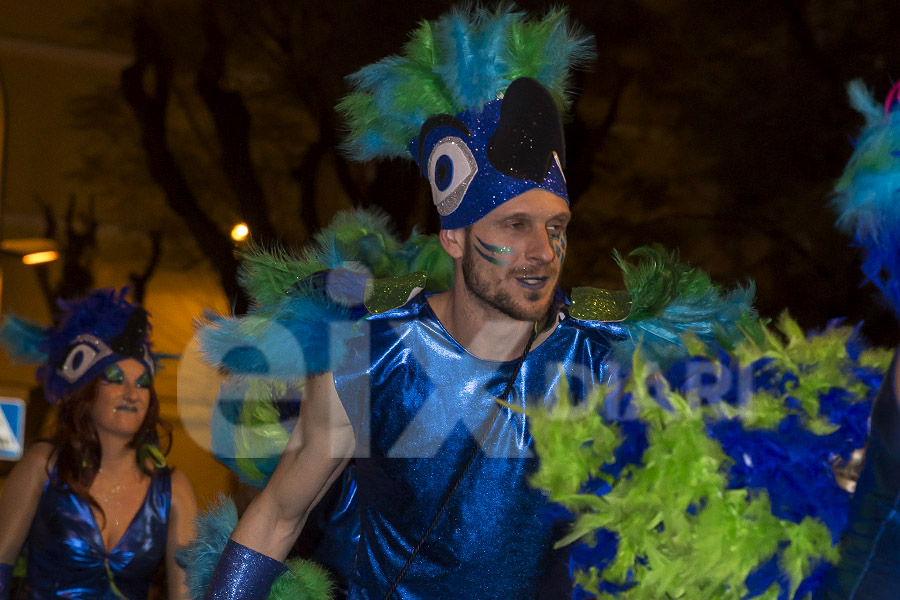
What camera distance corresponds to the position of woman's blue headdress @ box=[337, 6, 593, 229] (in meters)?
2.51

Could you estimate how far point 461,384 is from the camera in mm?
2500

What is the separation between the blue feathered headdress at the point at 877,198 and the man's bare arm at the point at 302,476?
1434 millimetres

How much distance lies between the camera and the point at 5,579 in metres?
3.59

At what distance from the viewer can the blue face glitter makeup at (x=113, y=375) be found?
12.8 feet

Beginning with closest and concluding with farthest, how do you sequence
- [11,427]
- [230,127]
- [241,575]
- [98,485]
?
[241,575] < [98,485] < [11,427] < [230,127]

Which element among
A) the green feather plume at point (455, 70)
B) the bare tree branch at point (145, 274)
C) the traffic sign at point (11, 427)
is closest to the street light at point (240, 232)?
the bare tree branch at point (145, 274)

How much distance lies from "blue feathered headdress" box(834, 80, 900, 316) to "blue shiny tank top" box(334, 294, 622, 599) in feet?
3.40

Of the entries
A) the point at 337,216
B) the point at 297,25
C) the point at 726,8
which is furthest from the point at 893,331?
the point at 337,216

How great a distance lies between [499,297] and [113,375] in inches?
81.8

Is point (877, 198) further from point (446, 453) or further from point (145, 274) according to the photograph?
point (145, 274)

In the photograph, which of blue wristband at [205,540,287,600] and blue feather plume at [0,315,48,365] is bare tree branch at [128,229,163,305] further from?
blue wristband at [205,540,287,600]

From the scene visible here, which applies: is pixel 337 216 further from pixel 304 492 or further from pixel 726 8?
pixel 726 8

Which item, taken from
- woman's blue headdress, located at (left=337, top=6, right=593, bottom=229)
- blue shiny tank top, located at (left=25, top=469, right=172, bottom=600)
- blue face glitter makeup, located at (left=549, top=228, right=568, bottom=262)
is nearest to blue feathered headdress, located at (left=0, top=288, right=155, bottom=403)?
blue shiny tank top, located at (left=25, top=469, right=172, bottom=600)

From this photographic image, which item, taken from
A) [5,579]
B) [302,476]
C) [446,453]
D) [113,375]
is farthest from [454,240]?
[5,579]
